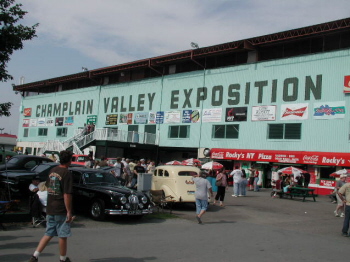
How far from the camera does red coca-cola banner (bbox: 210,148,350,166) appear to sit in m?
26.6

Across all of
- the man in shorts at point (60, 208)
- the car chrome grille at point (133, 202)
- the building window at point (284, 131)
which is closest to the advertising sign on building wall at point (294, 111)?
the building window at point (284, 131)

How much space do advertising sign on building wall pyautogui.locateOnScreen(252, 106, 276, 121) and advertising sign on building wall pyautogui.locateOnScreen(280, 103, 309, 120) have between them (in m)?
0.79

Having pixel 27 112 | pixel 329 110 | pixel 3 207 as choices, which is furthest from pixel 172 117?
pixel 27 112

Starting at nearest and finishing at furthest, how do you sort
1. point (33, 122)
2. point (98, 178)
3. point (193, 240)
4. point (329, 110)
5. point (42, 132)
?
point (193, 240) → point (98, 178) → point (329, 110) → point (42, 132) → point (33, 122)

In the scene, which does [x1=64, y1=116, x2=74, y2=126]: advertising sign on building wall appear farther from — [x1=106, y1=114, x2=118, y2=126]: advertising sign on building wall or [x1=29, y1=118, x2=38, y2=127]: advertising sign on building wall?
[x1=29, y1=118, x2=38, y2=127]: advertising sign on building wall

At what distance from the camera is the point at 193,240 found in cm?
926

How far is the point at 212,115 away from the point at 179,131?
14.3 ft

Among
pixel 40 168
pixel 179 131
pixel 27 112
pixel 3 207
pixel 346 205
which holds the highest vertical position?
pixel 27 112

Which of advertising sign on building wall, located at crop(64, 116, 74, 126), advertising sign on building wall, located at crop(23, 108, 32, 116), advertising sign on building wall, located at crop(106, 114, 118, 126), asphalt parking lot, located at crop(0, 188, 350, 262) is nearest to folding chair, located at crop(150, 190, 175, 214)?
asphalt parking lot, located at crop(0, 188, 350, 262)

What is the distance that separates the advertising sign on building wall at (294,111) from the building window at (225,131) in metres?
4.62

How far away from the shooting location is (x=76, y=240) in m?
8.62

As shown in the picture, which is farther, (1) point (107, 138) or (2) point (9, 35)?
(1) point (107, 138)

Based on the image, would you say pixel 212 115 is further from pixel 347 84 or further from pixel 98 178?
pixel 98 178

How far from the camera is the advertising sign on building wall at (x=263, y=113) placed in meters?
31.2
